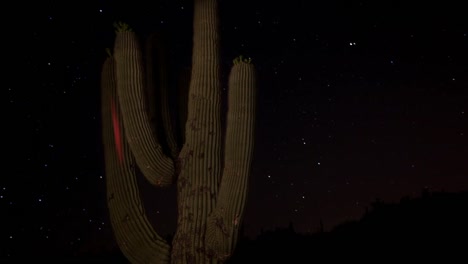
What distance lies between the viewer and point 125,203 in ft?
16.2

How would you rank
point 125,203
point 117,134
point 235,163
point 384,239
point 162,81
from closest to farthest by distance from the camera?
point 235,163
point 125,203
point 117,134
point 162,81
point 384,239

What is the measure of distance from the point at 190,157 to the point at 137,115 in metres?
0.71

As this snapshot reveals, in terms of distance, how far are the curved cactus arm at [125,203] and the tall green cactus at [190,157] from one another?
10 mm

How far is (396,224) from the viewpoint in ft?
45.3

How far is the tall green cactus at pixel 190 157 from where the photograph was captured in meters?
4.69

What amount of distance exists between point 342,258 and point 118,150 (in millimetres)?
9679

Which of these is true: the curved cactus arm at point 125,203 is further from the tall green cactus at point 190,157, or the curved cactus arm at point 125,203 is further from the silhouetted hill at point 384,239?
the silhouetted hill at point 384,239

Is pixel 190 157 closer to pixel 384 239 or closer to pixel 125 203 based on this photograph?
pixel 125 203

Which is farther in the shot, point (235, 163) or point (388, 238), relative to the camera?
point (388, 238)

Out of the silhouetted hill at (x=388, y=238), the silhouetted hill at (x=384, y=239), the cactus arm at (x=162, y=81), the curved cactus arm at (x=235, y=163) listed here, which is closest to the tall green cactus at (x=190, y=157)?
the curved cactus arm at (x=235, y=163)

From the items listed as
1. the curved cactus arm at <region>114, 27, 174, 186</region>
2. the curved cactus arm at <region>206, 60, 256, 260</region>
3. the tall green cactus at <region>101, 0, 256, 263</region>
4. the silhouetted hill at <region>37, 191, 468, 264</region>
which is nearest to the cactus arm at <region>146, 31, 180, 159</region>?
the tall green cactus at <region>101, 0, 256, 263</region>

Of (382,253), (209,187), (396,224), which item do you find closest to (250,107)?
(209,187)

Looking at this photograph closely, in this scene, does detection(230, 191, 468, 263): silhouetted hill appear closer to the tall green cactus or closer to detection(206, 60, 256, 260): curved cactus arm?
the tall green cactus

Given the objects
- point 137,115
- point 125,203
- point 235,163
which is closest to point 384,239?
point 235,163
